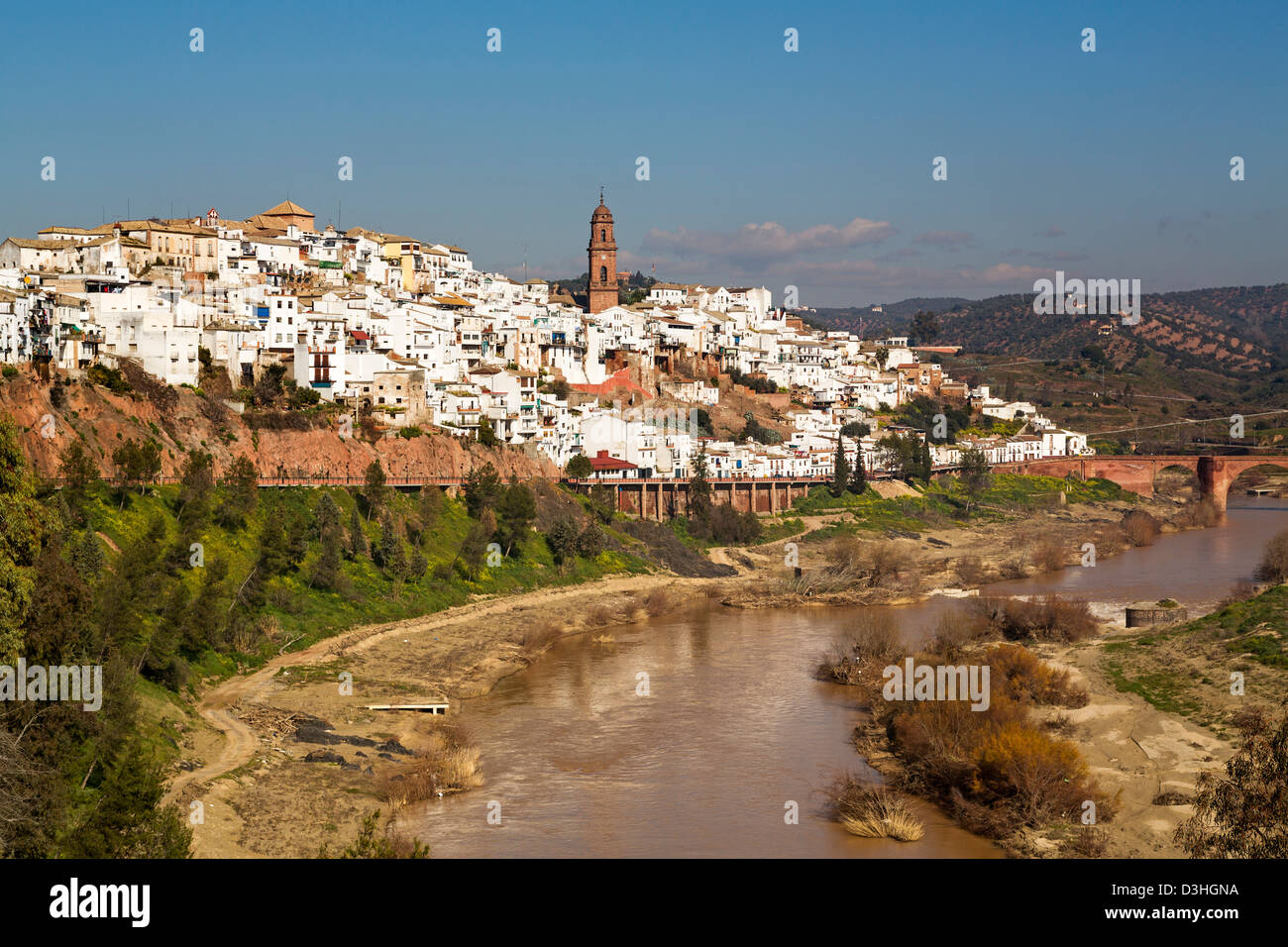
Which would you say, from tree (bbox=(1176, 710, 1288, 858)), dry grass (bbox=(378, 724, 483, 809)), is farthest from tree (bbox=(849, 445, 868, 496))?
tree (bbox=(1176, 710, 1288, 858))

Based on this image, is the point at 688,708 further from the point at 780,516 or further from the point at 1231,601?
the point at 780,516

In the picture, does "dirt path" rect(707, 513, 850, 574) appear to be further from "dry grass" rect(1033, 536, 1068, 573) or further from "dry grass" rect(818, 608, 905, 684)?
"dry grass" rect(818, 608, 905, 684)

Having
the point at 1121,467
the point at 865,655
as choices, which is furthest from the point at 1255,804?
the point at 1121,467

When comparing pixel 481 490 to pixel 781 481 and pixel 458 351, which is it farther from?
pixel 781 481

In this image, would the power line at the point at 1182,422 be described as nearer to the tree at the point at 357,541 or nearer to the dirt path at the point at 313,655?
the dirt path at the point at 313,655
